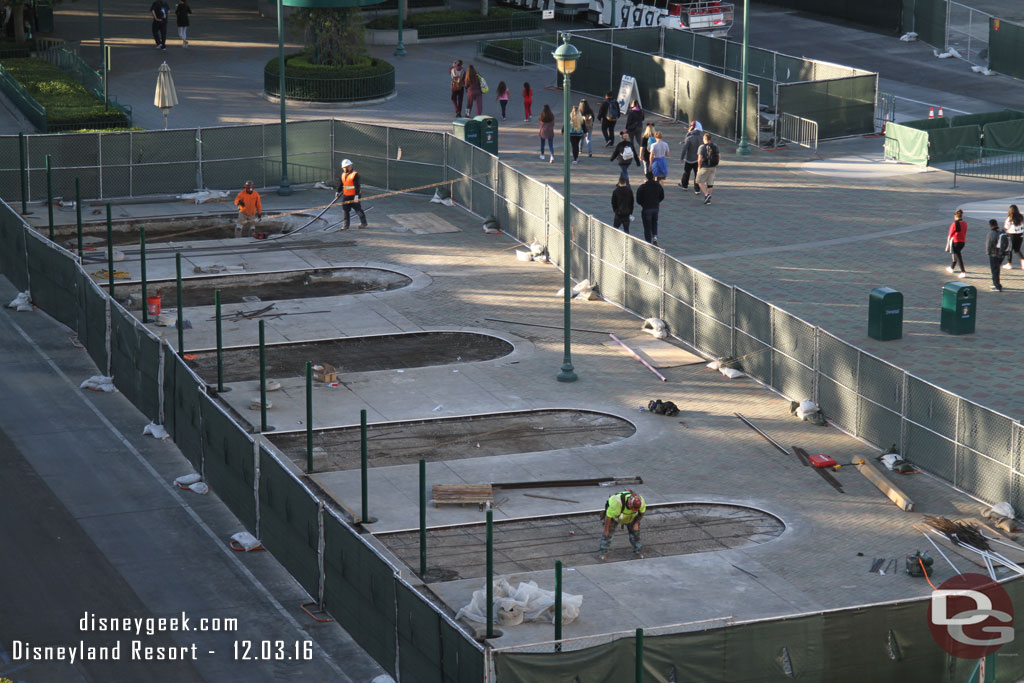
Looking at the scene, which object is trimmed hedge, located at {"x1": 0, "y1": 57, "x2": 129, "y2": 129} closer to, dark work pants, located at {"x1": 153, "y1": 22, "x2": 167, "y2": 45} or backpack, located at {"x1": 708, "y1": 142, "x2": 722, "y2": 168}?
dark work pants, located at {"x1": 153, "y1": 22, "x2": 167, "y2": 45}

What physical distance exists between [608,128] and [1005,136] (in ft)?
36.5

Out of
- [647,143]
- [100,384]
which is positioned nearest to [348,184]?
[647,143]

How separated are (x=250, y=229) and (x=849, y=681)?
24817 millimetres

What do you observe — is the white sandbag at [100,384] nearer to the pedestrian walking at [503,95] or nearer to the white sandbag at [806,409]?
the white sandbag at [806,409]

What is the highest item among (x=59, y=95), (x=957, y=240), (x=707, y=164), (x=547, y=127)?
(x=59, y=95)

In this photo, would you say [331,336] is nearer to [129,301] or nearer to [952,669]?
[129,301]

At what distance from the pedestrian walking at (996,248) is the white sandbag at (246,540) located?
17.0 m

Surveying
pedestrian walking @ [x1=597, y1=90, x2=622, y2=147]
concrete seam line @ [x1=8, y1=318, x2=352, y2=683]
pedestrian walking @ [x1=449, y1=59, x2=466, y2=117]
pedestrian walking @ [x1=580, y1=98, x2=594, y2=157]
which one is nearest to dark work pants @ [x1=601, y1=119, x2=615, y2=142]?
pedestrian walking @ [x1=597, y1=90, x2=622, y2=147]

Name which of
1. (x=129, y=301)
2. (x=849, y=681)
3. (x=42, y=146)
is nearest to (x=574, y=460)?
(x=849, y=681)

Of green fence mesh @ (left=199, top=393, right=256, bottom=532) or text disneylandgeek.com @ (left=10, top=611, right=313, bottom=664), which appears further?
green fence mesh @ (left=199, top=393, right=256, bottom=532)

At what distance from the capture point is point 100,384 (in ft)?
99.0

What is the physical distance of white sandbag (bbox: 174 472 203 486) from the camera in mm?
25861

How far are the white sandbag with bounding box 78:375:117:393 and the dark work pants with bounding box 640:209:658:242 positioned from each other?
41.2ft

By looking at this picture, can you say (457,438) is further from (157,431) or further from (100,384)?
(100,384)
